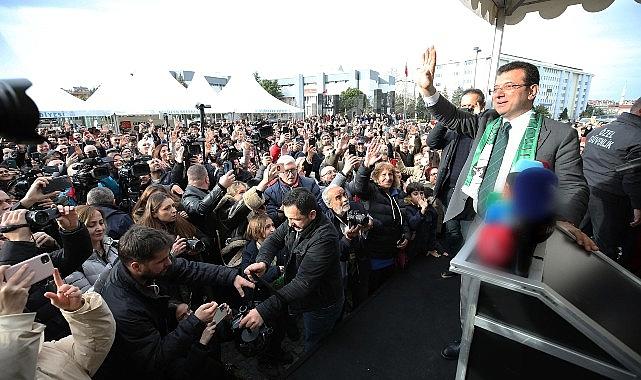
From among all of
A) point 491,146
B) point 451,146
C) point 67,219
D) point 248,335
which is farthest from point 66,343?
point 451,146

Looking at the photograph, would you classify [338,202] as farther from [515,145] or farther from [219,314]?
[515,145]

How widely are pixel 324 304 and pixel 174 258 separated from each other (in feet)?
4.11

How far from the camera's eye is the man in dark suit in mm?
1846

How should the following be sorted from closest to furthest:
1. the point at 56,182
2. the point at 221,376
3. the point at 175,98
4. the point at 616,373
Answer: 1. the point at 616,373
2. the point at 221,376
3. the point at 56,182
4. the point at 175,98

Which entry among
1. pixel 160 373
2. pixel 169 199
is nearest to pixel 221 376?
pixel 160 373

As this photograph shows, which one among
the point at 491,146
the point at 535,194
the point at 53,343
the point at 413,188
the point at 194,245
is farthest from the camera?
the point at 413,188

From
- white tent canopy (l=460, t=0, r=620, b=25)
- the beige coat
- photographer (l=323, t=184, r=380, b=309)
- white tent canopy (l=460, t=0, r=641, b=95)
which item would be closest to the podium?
the beige coat

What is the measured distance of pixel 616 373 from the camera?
0.97m

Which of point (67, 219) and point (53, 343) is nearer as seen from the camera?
point (53, 343)

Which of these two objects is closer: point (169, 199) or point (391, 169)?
point (169, 199)

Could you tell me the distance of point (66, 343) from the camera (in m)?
1.68

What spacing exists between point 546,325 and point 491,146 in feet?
4.45

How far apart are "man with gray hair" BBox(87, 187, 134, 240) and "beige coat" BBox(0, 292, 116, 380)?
171 cm

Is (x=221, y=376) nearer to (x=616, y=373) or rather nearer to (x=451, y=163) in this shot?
(x=616, y=373)
